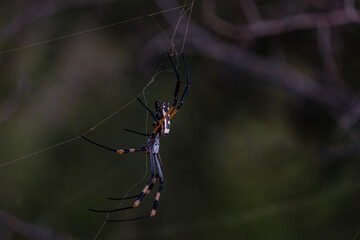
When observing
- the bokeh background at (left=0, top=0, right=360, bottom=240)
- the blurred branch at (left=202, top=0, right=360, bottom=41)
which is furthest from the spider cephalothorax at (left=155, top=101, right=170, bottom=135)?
the bokeh background at (left=0, top=0, right=360, bottom=240)

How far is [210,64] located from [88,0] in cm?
100

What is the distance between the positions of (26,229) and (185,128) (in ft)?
4.12

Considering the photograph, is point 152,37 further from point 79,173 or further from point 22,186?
point 22,186

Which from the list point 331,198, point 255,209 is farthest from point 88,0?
point 331,198

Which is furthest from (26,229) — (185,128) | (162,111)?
(162,111)

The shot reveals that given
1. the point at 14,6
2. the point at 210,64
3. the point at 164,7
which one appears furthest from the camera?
the point at 210,64

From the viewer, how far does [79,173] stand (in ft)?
11.8

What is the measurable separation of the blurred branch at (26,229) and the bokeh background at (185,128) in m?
0.04

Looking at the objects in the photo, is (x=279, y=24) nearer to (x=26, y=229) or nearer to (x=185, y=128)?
(x=185, y=128)

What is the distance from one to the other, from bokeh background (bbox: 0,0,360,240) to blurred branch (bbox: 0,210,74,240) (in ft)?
0.13

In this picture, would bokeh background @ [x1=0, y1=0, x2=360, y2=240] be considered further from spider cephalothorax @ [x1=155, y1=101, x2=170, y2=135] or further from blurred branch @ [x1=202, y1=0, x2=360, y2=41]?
spider cephalothorax @ [x1=155, y1=101, x2=170, y2=135]

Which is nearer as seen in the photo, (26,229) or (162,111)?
(162,111)

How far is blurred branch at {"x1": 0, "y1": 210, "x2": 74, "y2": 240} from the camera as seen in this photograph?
304 cm

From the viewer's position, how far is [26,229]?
3.18 metres
